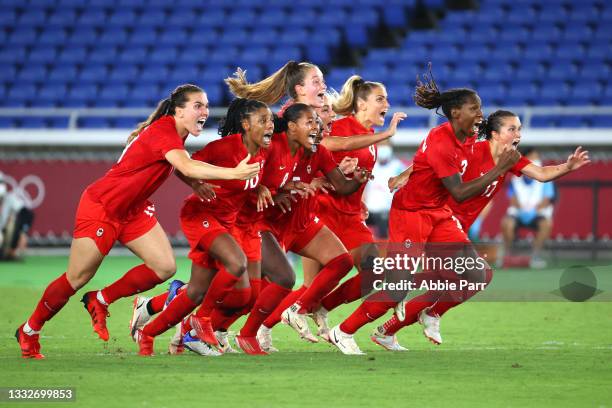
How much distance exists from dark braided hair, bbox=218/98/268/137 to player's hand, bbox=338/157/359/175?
83 centimetres

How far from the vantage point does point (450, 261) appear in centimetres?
862

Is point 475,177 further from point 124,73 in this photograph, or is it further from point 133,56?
point 133,56

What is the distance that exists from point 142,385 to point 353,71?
15696mm

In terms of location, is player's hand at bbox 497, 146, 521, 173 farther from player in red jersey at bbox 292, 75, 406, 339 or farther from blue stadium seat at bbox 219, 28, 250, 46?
blue stadium seat at bbox 219, 28, 250, 46

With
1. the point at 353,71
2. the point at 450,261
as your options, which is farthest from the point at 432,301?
the point at 353,71

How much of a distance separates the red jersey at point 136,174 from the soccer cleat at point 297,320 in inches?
60.6

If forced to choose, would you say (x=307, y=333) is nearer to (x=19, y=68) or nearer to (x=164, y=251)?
(x=164, y=251)

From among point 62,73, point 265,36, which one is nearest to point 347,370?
point 265,36

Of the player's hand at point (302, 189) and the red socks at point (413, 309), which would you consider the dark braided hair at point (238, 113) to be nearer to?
the player's hand at point (302, 189)

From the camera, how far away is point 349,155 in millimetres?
9250

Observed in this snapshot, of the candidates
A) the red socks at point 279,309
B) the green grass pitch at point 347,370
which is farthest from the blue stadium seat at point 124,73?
the red socks at point 279,309

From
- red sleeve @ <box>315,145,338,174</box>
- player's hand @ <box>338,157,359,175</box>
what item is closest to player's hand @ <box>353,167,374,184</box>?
player's hand @ <box>338,157,359,175</box>

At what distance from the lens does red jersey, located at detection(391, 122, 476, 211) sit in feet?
27.9

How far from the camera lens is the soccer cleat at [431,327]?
8.70 meters
